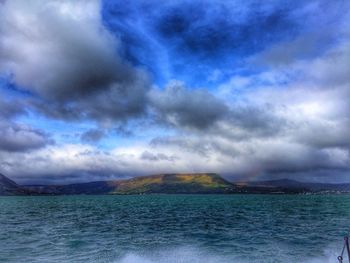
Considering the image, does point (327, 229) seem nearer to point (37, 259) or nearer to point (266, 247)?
point (266, 247)

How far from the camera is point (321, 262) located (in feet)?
109

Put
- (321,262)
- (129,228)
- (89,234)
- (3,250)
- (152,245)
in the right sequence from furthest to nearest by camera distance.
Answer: (129,228) → (89,234) → (152,245) → (3,250) → (321,262)

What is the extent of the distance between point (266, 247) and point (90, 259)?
20.3 m

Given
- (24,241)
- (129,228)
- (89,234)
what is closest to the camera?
(24,241)

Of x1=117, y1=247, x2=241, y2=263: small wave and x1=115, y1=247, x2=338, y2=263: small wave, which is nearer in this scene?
x1=115, y1=247, x2=338, y2=263: small wave

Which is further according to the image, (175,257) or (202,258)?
(175,257)

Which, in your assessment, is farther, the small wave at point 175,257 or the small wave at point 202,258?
the small wave at point 175,257

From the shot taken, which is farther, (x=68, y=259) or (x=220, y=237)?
(x=220, y=237)

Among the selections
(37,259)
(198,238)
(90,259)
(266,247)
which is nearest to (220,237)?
(198,238)

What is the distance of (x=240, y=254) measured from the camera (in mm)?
36875

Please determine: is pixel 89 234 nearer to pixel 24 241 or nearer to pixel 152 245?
pixel 24 241

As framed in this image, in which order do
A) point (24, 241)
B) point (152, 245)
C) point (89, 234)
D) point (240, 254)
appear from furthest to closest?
point (89, 234), point (24, 241), point (152, 245), point (240, 254)

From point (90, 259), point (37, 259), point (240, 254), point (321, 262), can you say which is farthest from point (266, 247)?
point (37, 259)

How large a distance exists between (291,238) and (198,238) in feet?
41.9
